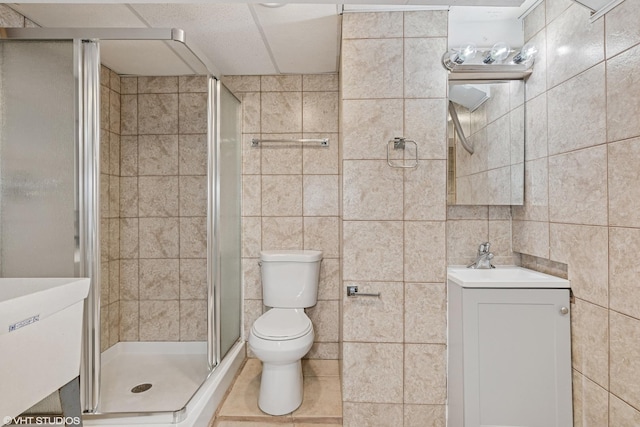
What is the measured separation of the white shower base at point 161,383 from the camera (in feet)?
5.40

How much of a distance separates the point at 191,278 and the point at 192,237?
0.31 m

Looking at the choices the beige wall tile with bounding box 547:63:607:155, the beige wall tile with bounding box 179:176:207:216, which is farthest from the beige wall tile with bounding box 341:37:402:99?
the beige wall tile with bounding box 179:176:207:216

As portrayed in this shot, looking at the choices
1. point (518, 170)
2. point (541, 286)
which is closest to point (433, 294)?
point (541, 286)

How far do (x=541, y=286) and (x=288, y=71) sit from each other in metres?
2.13

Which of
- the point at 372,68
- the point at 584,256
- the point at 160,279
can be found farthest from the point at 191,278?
the point at 584,256

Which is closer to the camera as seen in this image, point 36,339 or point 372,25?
point 36,339

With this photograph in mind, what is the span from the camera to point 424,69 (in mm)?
1866

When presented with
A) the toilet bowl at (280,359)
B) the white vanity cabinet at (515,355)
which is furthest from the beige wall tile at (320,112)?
the white vanity cabinet at (515,355)

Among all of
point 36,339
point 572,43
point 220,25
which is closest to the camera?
point 36,339

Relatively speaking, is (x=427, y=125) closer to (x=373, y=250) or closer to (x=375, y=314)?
(x=373, y=250)

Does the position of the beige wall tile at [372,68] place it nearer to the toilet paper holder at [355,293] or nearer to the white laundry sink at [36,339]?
the toilet paper holder at [355,293]

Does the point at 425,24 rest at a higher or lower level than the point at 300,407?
higher

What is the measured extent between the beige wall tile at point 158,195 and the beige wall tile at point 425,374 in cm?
192

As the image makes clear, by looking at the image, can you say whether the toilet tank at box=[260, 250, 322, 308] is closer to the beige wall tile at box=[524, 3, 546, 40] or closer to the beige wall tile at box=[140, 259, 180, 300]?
the beige wall tile at box=[140, 259, 180, 300]
